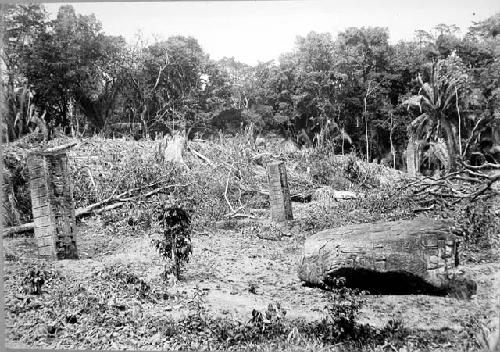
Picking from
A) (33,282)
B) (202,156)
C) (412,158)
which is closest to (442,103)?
(412,158)

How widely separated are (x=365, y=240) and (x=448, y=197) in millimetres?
1545

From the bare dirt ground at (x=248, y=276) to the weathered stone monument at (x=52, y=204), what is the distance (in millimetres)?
265

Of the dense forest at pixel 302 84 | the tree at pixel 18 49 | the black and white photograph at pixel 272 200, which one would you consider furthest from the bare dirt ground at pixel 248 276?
the tree at pixel 18 49

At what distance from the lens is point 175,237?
504 cm

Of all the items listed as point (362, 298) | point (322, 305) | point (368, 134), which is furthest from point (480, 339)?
point (368, 134)

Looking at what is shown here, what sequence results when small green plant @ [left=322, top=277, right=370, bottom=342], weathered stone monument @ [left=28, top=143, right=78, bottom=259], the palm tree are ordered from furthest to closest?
1. weathered stone monument @ [left=28, top=143, right=78, bottom=259]
2. the palm tree
3. small green plant @ [left=322, top=277, right=370, bottom=342]

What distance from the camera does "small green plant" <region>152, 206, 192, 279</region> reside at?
16.4 ft

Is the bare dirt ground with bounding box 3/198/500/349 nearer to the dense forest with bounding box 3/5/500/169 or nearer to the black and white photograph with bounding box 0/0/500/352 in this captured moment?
the black and white photograph with bounding box 0/0/500/352

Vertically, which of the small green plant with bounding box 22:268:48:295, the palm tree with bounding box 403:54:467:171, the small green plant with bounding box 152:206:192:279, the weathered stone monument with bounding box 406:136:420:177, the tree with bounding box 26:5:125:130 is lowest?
the small green plant with bounding box 22:268:48:295

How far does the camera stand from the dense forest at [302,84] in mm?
4918

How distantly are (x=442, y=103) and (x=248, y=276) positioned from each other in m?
3.13

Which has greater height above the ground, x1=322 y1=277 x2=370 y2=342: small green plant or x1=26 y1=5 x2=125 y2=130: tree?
x1=26 y1=5 x2=125 y2=130: tree

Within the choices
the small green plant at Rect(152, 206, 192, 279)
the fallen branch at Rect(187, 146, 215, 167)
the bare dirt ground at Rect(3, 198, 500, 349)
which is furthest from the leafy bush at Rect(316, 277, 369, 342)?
the fallen branch at Rect(187, 146, 215, 167)

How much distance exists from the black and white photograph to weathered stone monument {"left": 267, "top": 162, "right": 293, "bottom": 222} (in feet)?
0.11
